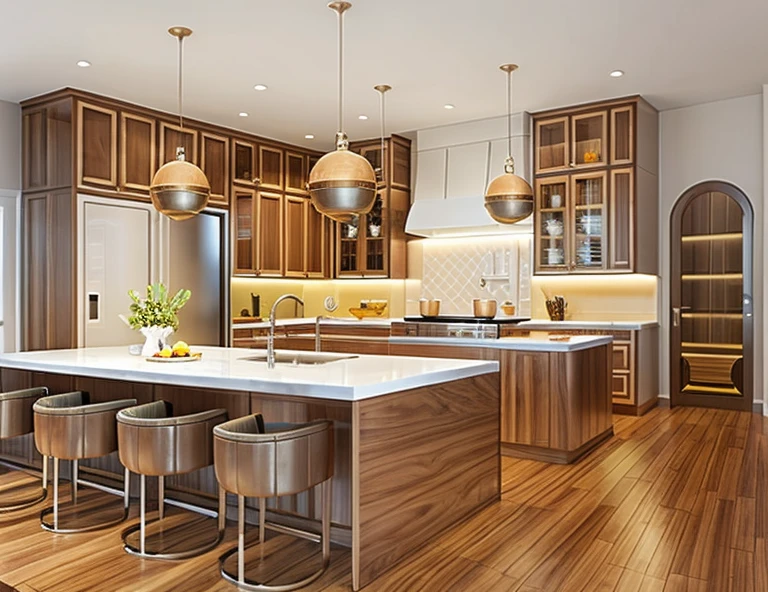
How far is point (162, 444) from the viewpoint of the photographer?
2875 millimetres

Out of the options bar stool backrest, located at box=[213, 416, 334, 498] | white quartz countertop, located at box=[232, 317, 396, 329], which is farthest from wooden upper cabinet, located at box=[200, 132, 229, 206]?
bar stool backrest, located at box=[213, 416, 334, 498]

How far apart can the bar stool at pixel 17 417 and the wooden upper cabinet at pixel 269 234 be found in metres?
3.77

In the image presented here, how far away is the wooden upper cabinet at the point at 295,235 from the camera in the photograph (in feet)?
25.6

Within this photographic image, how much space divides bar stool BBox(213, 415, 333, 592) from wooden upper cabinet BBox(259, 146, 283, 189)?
16.8ft

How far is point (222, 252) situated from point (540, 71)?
11.6 feet

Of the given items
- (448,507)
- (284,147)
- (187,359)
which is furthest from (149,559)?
(284,147)

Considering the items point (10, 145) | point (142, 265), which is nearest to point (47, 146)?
point (10, 145)

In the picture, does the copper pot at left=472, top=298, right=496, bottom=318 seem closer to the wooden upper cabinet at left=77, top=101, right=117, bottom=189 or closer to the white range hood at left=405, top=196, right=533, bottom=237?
the white range hood at left=405, top=196, right=533, bottom=237

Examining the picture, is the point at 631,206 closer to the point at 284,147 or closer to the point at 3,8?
the point at 284,147

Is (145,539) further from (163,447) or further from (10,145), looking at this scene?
(10,145)

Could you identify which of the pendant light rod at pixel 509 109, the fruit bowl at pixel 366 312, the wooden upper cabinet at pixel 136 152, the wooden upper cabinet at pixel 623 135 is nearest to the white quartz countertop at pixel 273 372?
the pendant light rod at pixel 509 109

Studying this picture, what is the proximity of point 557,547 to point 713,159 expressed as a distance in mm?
4833

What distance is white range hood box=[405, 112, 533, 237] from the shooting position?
6684mm

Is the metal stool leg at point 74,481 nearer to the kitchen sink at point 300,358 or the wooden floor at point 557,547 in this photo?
the wooden floor at point 557,547
